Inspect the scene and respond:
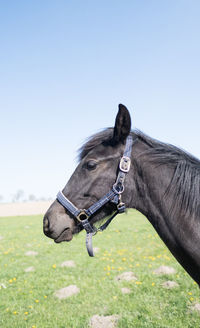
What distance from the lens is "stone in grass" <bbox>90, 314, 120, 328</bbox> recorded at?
4.33m

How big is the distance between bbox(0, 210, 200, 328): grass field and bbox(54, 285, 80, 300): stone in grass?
0.12 metres

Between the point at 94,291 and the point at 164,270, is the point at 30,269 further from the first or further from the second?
the point at 164,270

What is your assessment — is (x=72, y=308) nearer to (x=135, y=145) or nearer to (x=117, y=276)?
(x=117, y=276)

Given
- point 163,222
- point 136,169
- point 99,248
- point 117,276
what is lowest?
point 99,248

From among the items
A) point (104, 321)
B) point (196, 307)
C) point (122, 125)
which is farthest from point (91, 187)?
point (196, 307)

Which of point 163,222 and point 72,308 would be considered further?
point 72,308

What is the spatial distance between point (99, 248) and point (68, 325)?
5706 mm

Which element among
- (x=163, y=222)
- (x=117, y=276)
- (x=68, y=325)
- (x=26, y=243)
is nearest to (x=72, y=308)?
(x=68, y=325)

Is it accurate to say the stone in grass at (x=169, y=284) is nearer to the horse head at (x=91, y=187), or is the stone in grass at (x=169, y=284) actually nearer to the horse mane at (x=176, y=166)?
the horse head at (x=91, y=187)

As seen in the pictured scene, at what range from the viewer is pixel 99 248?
10203 millimetres

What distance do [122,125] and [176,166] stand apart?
667 mm

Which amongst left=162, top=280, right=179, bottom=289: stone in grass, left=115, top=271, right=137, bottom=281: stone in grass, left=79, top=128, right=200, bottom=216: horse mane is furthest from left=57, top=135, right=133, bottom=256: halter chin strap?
left=115, top=271, right=137, bottom=281: stone in grass

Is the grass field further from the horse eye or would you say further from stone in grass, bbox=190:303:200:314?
the horse eye

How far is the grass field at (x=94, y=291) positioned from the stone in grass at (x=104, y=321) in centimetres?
11
